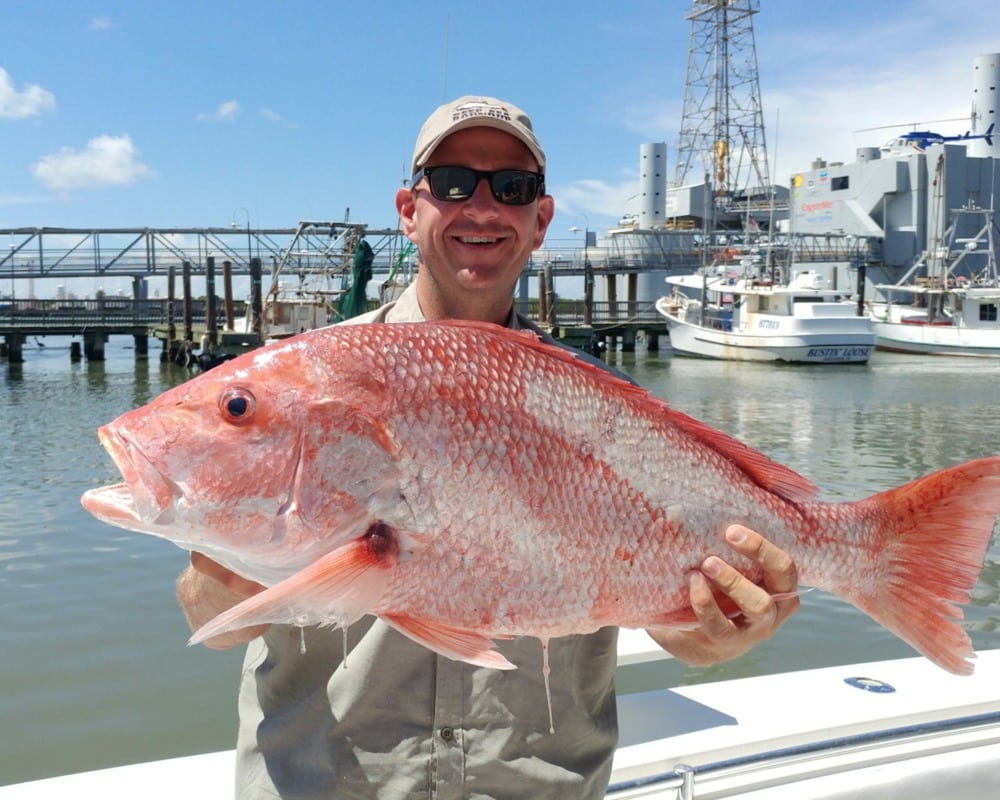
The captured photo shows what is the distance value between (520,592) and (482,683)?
1.60 ft

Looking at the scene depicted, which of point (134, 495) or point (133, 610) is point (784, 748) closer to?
point (134, 495)

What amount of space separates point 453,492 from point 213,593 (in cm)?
78

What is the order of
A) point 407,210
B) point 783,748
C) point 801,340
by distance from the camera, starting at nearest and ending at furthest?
point 407,210, point 783,748, point 801,340

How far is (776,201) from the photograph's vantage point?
6138 centimetres

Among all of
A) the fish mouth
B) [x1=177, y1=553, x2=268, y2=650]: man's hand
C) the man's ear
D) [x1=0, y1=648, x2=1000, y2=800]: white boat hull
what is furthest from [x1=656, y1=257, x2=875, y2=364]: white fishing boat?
the fish mouth

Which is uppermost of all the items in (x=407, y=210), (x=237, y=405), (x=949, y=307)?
(x=949, y=307)

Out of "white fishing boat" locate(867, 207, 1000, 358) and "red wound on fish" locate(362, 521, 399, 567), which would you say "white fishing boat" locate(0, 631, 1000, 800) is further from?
"white fishing boat" locate(867, 207, 1000, 358)

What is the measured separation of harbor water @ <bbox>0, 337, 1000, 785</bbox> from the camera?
591 centimetres

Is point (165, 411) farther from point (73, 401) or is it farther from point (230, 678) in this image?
point (73, 401)

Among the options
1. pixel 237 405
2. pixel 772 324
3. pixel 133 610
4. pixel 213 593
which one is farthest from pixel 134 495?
pixel 772 324

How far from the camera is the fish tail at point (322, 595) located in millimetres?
1491

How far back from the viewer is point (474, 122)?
2438 mm

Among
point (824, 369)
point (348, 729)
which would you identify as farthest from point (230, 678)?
point (824, 369)

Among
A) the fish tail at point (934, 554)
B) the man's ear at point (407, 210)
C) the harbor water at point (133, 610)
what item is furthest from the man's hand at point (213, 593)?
the harbor water at point (133, 610)
